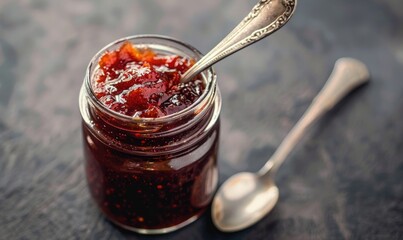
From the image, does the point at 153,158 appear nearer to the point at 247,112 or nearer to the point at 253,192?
the point at 253,192

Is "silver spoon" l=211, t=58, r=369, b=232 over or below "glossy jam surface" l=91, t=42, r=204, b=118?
below

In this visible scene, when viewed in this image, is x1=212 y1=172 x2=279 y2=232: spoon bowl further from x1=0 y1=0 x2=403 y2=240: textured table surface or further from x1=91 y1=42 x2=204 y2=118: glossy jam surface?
x1=91 y1=42 x2=204 y2=118: glossy jam surface

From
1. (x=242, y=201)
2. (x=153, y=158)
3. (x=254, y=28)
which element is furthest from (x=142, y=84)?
(x=242, y=201)

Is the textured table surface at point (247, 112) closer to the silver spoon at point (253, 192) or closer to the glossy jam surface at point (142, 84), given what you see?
the silver spoon at point (253, 192)

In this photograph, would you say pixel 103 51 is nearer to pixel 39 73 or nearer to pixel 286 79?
pixel 39 73

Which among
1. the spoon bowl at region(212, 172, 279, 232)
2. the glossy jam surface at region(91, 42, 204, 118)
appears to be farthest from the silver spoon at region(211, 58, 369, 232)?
the glossy jam surface at region(91, 42, 204, 118)

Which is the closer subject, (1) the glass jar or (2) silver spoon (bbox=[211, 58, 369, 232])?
(1) the glass jar
